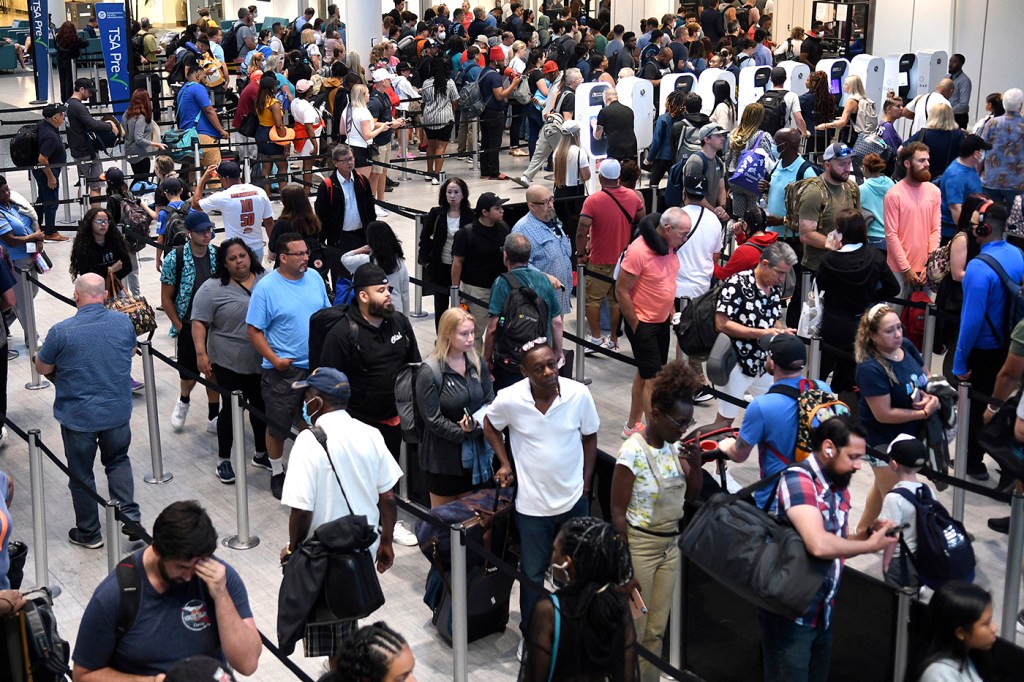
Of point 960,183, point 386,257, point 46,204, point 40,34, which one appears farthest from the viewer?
point 40,34

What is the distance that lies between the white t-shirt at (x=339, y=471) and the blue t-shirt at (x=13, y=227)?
218 inches

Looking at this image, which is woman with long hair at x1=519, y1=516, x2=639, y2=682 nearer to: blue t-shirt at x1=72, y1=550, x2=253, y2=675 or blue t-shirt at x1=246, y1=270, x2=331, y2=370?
blue t-shirt at x1=72, y1=550, x2=253, y2=675

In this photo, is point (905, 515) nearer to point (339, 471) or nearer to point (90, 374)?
point (339, 471)

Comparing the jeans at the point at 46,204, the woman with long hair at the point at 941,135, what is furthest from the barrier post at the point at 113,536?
the jeans at the point at 46,204

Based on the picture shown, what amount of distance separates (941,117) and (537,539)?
26.8ft

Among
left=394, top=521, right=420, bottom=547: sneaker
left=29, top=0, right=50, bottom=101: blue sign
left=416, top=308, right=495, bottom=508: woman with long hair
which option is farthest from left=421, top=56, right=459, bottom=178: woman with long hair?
left=416, top=308, right=495, bottom=508: woman with long hair

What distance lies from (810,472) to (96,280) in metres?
4.08

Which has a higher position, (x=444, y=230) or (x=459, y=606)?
(x=444, y=230)

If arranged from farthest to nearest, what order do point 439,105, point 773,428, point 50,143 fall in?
point 439,105, point 50,143, point 773,428

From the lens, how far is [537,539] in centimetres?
627

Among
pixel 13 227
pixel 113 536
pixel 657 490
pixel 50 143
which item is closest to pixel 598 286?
pixel 13 227

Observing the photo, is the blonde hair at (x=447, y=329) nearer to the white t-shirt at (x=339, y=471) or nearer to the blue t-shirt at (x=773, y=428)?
the white t-shirt at (x=339, y=471)

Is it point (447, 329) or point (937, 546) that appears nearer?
point (937, 546)

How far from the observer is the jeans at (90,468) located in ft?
24.2
